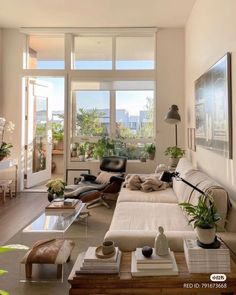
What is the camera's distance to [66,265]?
270 centimetres

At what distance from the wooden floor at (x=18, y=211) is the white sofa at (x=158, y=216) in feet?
4.83

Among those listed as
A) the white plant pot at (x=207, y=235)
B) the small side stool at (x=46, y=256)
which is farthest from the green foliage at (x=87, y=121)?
the white plant pot at (x=207, y=235)

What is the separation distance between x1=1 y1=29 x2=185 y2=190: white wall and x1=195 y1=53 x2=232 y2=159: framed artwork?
179 centimetres

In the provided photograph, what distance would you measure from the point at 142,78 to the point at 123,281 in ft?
15.6

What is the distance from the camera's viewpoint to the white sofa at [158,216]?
6.50ft

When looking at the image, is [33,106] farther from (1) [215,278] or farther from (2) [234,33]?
(1) [215,278]

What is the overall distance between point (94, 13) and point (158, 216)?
3.79 m

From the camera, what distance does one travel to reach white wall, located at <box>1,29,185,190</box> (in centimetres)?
567

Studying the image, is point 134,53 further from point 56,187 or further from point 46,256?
point 46,256

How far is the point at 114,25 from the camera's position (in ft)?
18.1

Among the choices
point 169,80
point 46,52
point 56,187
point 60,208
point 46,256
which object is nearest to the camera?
point 46,256

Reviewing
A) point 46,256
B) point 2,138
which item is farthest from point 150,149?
Answer: point 46,256

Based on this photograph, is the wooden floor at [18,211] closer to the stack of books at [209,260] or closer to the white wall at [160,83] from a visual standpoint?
the white wall at [160,83]

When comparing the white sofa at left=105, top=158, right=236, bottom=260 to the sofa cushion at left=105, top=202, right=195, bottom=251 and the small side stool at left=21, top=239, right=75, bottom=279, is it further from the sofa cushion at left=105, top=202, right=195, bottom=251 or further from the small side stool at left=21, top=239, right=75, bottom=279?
the small side stool at left=21, top=239, right=75, bottom=279
